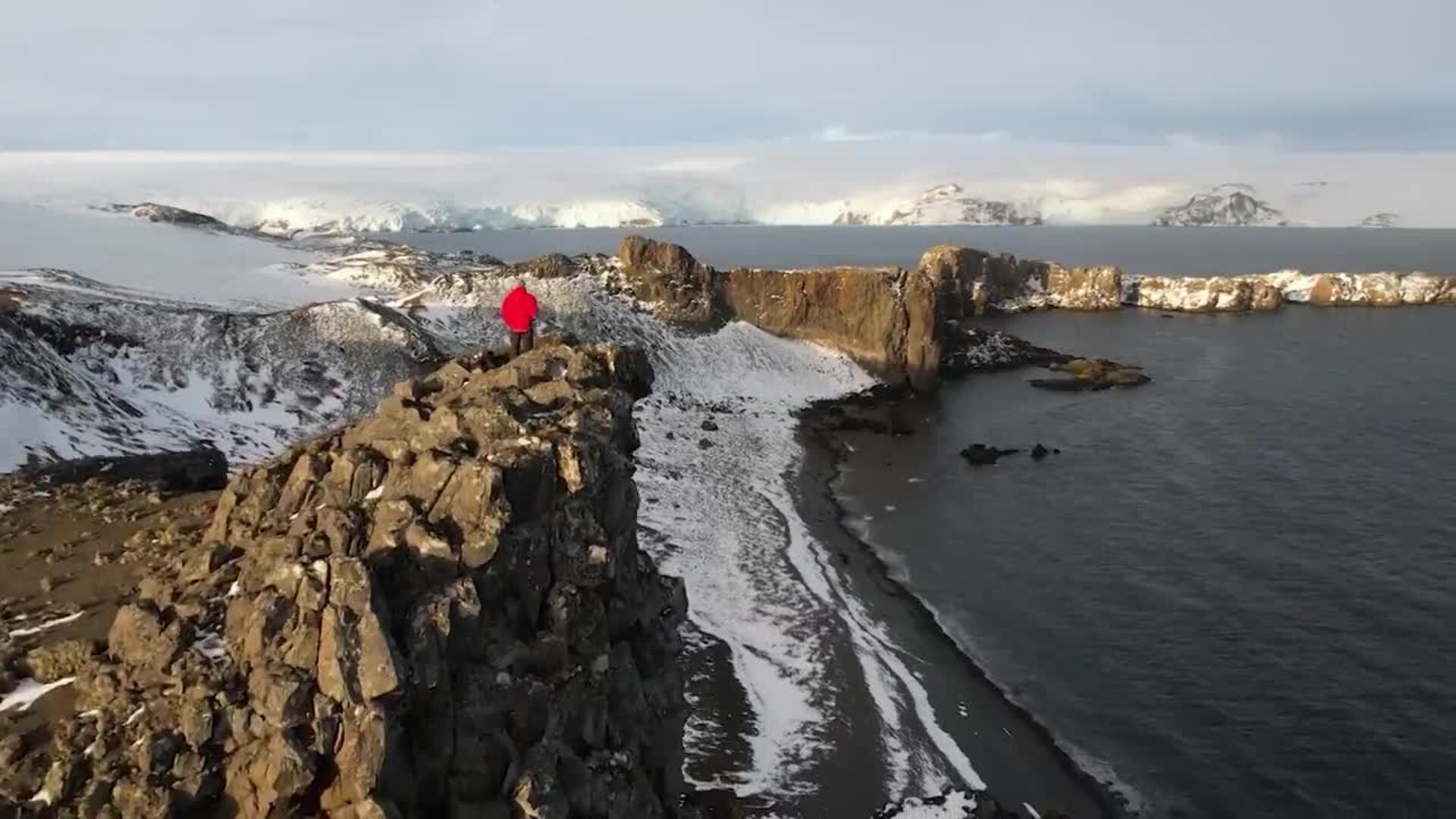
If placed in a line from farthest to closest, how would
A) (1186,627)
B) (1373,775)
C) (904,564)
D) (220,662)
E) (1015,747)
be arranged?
(904,564), (1186,627), (1015,747), (1373,775), (220,662)

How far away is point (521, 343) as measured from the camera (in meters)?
20.0

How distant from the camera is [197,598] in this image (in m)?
14.2

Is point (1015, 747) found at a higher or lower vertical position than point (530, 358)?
lower

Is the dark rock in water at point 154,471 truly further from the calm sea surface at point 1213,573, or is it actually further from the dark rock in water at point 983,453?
the dark rock in water at point 983,453

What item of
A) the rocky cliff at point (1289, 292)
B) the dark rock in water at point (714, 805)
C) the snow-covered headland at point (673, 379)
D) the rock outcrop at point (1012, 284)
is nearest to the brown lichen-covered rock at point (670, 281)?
the snow-covered headland at point (673, 379)

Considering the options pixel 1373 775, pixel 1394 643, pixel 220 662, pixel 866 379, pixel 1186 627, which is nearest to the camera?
pixel 220 662

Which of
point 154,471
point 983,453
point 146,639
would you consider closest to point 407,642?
point 146,639

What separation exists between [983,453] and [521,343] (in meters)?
40.5

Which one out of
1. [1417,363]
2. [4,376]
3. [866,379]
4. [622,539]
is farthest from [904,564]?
[1417,363]

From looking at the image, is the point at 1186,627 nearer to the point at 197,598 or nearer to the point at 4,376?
the point at 197,598

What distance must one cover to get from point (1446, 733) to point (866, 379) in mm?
52980

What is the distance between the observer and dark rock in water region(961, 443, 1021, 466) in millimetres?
54750

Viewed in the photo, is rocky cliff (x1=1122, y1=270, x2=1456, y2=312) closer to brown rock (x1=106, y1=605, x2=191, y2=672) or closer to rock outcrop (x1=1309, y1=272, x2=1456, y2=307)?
rock outcrop (x1=1309, y1=272, x2=1456, y2=307)

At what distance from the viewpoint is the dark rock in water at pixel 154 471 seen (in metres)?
24.5
